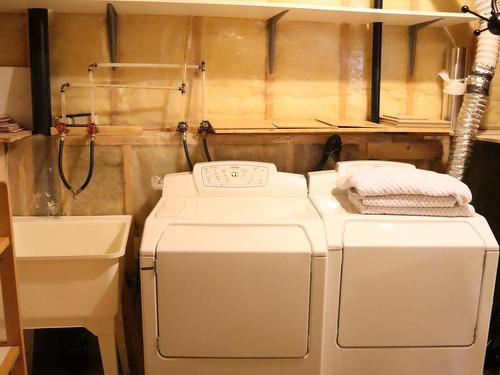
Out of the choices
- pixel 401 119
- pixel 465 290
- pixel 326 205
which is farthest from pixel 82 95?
pixel 465 290

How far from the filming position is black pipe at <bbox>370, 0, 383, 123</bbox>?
8.48ft

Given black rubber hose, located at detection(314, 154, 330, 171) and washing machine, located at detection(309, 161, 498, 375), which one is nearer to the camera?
washing machine, located at detection(309, 161, 498, 375)

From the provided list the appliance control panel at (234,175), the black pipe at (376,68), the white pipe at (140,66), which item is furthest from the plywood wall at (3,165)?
the black pipe at (376,68)

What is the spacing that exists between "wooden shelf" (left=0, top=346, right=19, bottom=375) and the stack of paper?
1146 millimetres

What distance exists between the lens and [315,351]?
186 centimetres

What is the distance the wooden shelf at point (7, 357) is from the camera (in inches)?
52.9

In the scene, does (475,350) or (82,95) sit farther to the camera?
(82,95)

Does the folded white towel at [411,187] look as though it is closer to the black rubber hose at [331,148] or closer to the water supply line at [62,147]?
the black rubber hose at [331,148]

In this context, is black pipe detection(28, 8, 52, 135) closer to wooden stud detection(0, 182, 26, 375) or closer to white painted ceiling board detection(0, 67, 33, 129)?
white painted ceiling board detection(0, 67, 33, 129)

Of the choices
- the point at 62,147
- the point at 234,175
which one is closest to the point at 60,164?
the point at 62,147

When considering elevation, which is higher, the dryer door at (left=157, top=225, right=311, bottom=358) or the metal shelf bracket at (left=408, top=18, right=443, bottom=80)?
the metal shelf bracket at (left=408, top=18, right=443, bottom=80)

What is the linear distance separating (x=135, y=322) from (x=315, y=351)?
1.02m

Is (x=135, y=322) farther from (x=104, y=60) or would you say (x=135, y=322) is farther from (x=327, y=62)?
(x=327, y=62)

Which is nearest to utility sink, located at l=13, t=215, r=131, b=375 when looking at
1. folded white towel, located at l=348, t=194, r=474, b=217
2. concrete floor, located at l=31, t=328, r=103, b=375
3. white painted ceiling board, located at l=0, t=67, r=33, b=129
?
concrete floor, located at l=31, t=328, r=103, b=375
